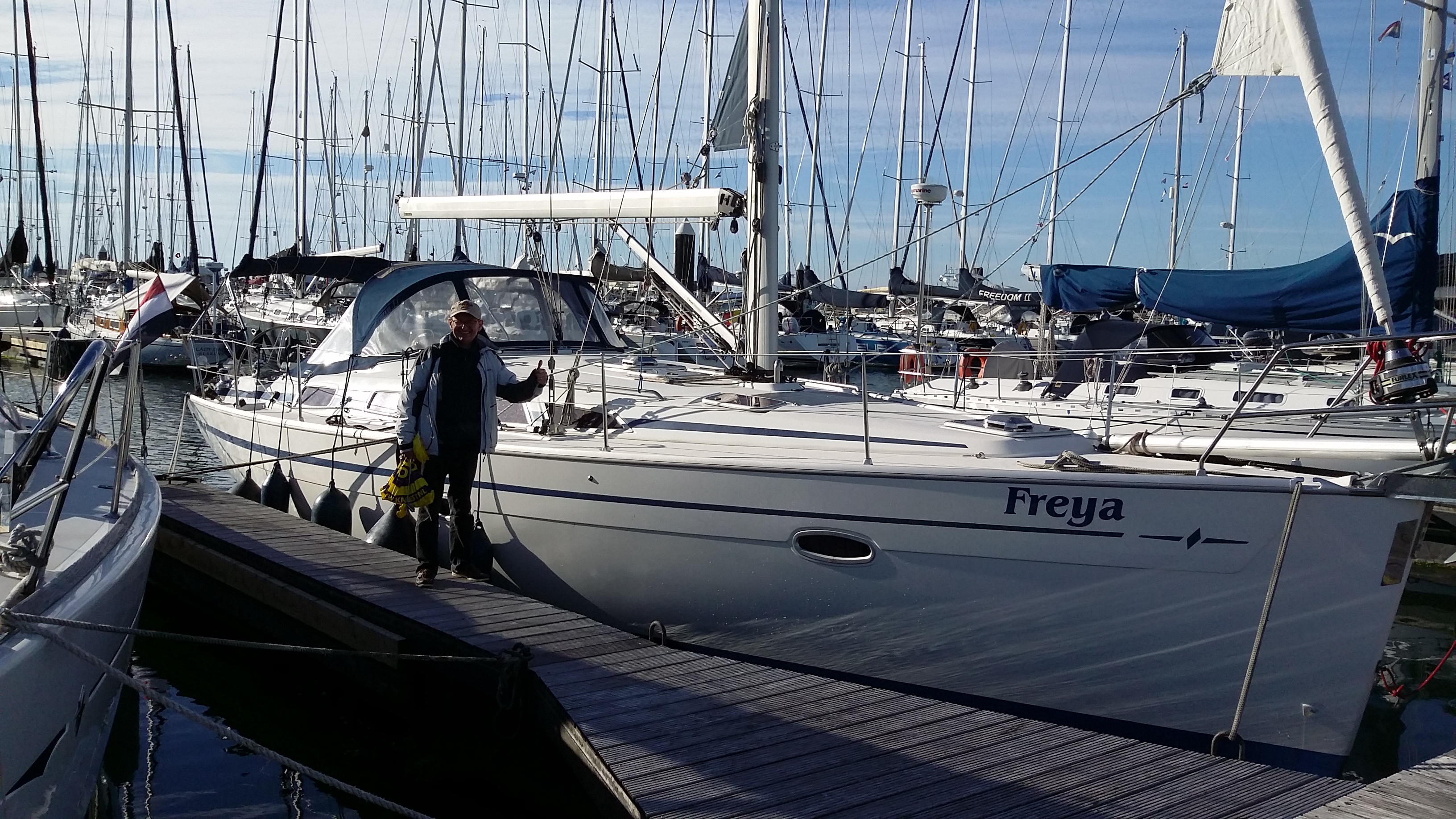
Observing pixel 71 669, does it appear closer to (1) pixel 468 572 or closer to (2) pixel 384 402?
(1) pixel 468 572

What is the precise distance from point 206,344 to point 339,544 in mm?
24210

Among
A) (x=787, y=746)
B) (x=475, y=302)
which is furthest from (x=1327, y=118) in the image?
(x=475, y=302)

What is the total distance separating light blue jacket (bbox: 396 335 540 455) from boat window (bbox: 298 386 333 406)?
3126 millimetres

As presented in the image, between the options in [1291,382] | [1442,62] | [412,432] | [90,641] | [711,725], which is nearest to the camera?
[90,641]

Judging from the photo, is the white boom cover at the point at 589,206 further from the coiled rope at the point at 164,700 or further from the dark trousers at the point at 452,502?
the coiled rope at the point at 164,700

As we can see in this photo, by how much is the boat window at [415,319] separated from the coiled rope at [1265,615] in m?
6.44

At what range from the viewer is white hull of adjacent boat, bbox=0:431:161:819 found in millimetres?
3326

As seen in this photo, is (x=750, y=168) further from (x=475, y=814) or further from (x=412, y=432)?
(x=475, y=814)

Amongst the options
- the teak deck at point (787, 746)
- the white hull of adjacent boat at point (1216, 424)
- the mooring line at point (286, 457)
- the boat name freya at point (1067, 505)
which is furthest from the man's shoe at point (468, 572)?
the white hull of adjacent boat at point (1216, 424)

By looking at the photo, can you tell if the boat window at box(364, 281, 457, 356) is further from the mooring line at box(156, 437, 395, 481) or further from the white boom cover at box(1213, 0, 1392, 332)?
the white boom cover at box(1213, 0, 1392, 332)

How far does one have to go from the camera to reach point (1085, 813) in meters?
4.27

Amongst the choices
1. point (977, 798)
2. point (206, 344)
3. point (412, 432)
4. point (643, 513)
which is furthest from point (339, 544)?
point (206, 344)

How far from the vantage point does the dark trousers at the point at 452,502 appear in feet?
22.2

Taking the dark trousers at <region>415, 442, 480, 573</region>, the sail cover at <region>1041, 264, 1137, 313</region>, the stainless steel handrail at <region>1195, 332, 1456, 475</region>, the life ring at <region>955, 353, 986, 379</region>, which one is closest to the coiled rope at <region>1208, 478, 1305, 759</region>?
the stainless steel handrail at <region>1195, 332, 1456, 475</region>
